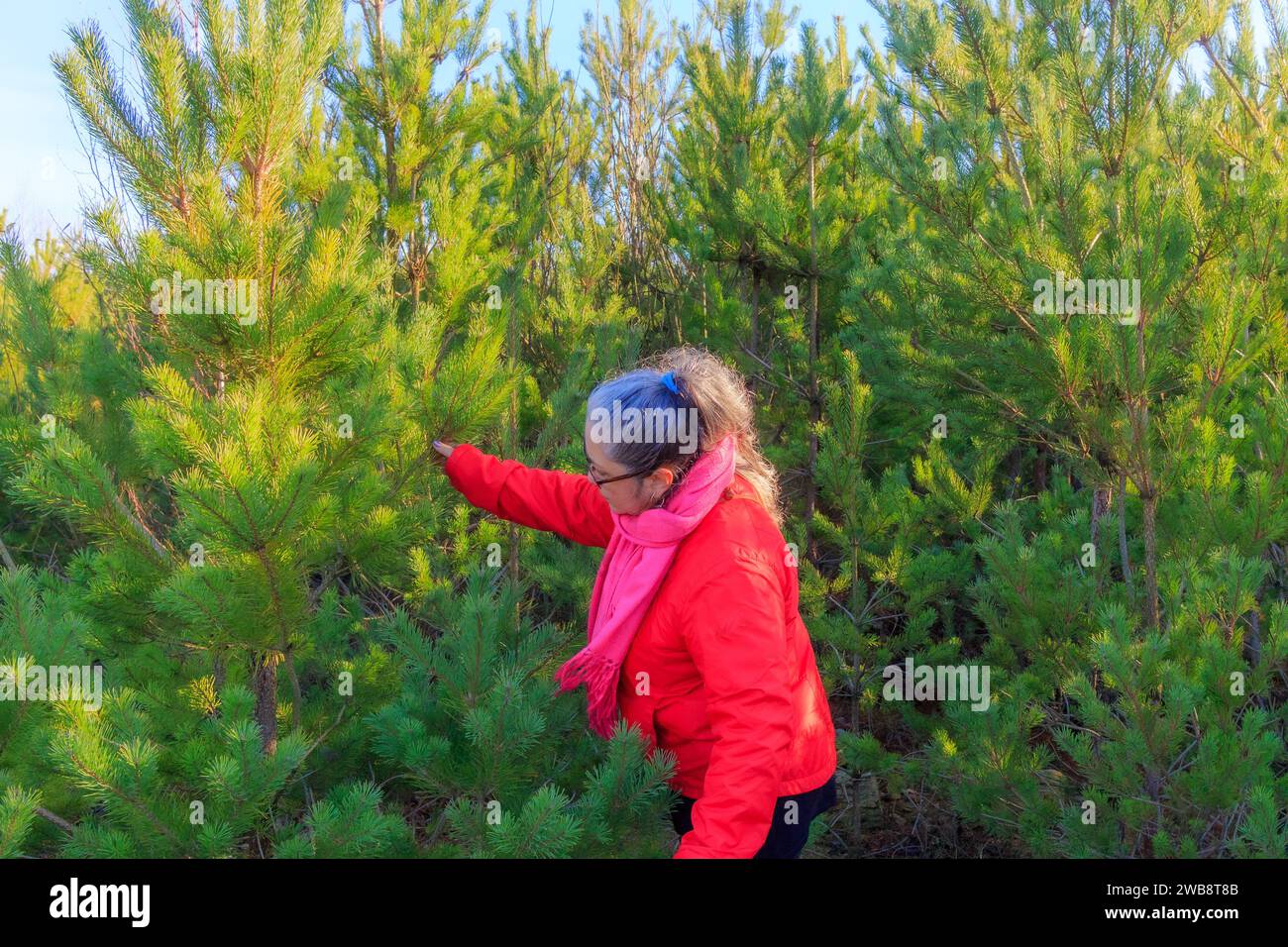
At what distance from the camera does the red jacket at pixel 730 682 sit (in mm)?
1887

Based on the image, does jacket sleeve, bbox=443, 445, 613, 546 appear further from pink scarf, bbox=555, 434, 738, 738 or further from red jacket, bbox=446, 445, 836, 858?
pink scarf, bbox=555, 434, 738, 738

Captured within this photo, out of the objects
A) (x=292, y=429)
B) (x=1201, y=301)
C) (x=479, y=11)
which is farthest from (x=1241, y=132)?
(x=292, y=429)

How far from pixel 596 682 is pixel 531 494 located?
2.25 feet

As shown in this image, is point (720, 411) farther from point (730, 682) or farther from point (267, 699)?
point (267, 699)

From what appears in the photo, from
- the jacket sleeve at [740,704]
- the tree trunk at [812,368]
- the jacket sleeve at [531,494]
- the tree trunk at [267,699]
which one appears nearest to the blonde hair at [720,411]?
Result: the jacket sleeve at [740,704]

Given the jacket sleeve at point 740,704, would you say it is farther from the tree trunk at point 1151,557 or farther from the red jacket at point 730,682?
the tree trunk at point 1151,557

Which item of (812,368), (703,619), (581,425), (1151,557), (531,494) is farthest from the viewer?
(812,368)

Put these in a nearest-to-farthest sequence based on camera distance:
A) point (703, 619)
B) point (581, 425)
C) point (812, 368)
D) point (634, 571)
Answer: point (703, 619), point (634, 571), point (581, 425), point (812, 368)

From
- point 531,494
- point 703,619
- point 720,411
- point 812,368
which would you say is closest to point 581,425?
point 531,494

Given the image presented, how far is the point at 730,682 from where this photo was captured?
1956 mm

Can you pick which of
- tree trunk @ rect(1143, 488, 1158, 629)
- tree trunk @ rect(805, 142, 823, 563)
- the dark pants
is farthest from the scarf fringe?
tree trunk @ rect(805, 142, 823, 563)

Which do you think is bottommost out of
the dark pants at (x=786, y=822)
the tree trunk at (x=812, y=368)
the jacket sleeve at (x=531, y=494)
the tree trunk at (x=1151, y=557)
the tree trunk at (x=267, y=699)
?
the dark pants at (x=786, y=822)

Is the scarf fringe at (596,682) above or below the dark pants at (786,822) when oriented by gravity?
above

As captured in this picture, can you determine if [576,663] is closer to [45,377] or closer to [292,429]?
[292,429]
